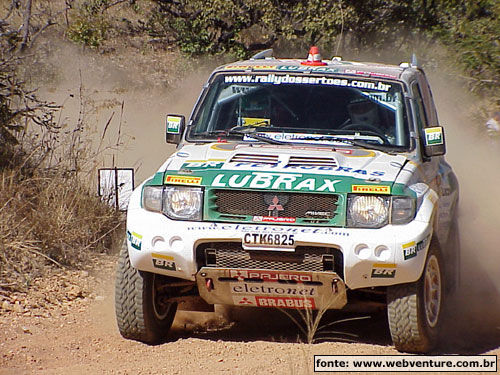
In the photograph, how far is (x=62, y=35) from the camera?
21203mm

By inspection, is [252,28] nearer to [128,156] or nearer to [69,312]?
[128,156]

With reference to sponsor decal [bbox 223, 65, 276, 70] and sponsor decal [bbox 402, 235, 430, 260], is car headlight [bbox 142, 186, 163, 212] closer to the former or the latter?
sponsor decal [bbox 402, 235, 430, 260]

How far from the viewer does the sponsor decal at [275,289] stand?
5.51 metres

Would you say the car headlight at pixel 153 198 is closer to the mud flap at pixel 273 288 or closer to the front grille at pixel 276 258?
the front grille at pixel 276 258

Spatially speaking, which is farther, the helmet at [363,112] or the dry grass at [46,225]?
the dry grass at [46,225]

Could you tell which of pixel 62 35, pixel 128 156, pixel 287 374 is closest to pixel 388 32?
pixel 128 156

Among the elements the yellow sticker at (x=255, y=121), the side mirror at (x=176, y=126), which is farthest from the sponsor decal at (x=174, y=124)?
the yellow sticker at (x=255, y=121)

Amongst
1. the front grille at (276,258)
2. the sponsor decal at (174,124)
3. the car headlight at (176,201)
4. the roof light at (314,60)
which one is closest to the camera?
the front grille at (276,258)

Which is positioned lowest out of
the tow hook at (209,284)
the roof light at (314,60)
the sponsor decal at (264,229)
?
the tow hook at (209,284)

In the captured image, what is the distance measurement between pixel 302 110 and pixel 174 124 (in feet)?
3.18

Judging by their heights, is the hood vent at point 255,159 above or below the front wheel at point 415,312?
above

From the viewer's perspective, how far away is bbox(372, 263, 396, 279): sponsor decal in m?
5.25

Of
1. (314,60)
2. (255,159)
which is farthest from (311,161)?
(314,60)

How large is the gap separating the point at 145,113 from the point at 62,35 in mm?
4762
